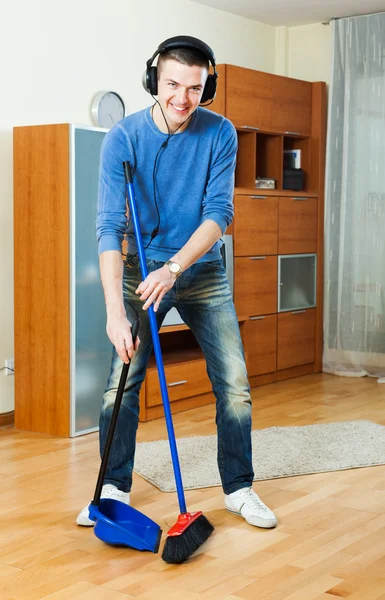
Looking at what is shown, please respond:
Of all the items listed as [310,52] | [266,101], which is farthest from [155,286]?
[310,52]

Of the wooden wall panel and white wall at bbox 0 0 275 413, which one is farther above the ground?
white wall at bbox 0 0 275 413

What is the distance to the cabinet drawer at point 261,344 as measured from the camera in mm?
5020

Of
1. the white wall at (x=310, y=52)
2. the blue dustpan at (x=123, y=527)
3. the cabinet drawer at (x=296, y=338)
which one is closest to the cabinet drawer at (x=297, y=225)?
the cabinet drawer at (x=296, y=338)

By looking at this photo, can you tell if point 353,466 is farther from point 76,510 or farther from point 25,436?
point 25,436

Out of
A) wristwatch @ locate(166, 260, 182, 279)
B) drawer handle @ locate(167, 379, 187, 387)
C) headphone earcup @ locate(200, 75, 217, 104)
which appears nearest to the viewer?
wristwatch @ locate(166, 260, 182, 279)

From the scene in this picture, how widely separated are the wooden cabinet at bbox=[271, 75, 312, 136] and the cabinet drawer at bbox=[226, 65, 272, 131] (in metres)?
0.07

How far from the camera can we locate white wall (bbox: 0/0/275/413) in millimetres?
3910

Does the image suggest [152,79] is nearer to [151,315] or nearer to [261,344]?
[151,315]

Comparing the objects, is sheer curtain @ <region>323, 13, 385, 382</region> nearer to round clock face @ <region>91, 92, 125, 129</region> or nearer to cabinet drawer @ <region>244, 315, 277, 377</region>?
cabinet drawer @ <region>244, 315, 277, 377</region>

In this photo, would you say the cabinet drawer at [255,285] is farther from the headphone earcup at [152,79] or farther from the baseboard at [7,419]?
the headphone earcup at [152,79]

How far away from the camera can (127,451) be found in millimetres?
2574

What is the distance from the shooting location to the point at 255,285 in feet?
16.6

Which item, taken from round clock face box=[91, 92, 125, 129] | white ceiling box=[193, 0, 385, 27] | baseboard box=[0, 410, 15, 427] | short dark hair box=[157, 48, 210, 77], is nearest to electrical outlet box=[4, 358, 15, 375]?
baseboard box=[0, 410, 15, 427]

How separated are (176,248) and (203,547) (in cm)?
87
